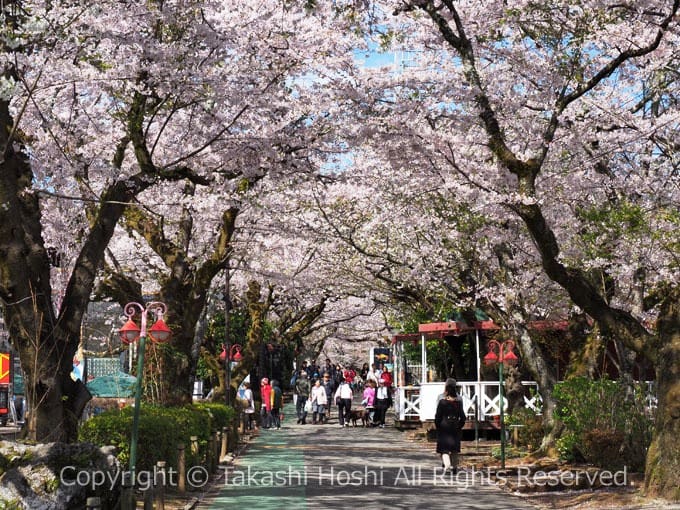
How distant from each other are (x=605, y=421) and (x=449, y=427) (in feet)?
9.58

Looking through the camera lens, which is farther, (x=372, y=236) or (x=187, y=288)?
(x=372, y=236)

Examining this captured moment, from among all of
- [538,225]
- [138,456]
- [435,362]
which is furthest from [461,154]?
[435,362]

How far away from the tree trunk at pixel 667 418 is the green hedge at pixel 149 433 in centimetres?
702

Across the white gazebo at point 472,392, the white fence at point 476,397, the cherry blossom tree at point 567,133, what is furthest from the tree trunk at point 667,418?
the white fence at point 476,397

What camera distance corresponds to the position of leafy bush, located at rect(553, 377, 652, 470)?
1762 centimetres

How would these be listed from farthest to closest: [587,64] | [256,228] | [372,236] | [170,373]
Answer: [372,236]
[256,228]
[170,373]
[587,64]

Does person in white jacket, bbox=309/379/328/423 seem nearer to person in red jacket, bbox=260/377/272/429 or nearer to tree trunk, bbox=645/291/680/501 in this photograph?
person in red jacket, bbox=260/377/272/429

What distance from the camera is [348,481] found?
695 inches

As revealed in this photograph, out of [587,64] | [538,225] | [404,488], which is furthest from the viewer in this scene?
[404,488]

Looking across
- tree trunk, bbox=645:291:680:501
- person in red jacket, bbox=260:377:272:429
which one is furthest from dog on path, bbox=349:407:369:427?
tree trunk, bbox=645:291:680:501

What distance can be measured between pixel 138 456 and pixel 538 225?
6.46 meters

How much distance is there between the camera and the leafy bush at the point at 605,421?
694 inches

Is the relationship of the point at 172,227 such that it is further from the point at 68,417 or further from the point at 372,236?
the point at 68,417

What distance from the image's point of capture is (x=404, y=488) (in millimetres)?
16625
